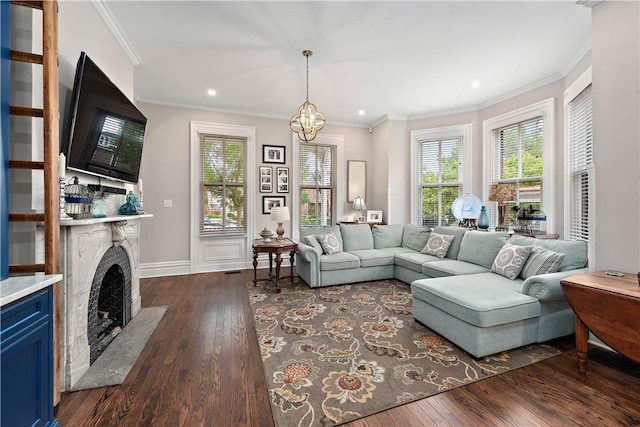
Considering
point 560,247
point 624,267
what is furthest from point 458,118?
point 624,267

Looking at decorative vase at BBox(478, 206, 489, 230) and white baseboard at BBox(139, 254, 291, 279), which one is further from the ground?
decorative vase at BBox(478, 206, 489, 230)

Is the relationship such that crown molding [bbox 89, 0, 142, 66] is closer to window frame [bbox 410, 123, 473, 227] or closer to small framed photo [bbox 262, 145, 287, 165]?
small framed photo [bbox 262, 145, 287, 165]

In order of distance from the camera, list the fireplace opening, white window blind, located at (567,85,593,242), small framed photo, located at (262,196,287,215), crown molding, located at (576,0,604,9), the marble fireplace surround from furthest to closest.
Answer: small framed photo, located at (262,196,287,215)
white window blind, located at (567,85,593,242)
the fireplace opening
crown molding, located at (576,0,604,9)
the marble fireplace surround

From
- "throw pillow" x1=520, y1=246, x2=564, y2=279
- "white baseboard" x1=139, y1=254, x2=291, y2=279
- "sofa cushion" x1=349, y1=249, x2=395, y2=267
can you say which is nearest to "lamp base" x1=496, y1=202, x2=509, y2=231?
"throw pillow" x1=520, y1=246, x2=564, y2=279

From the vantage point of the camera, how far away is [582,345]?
191 centimetres

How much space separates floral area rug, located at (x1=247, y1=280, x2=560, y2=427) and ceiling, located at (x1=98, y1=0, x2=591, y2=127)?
9.70ft

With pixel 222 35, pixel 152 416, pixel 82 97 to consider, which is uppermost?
pixel 222 35

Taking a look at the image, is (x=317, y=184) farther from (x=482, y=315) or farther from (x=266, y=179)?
(x=482, y=315)

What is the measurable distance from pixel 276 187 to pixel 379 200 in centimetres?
217

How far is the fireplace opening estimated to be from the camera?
2318 mm

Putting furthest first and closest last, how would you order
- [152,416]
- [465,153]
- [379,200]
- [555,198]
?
[379,200], [465,153], [555,198], [152,416]

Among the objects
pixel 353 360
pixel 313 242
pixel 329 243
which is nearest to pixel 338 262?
pixel 329 243

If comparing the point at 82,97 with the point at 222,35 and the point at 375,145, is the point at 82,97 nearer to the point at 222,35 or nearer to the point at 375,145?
the point at 222,35

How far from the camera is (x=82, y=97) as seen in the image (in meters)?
1.99
